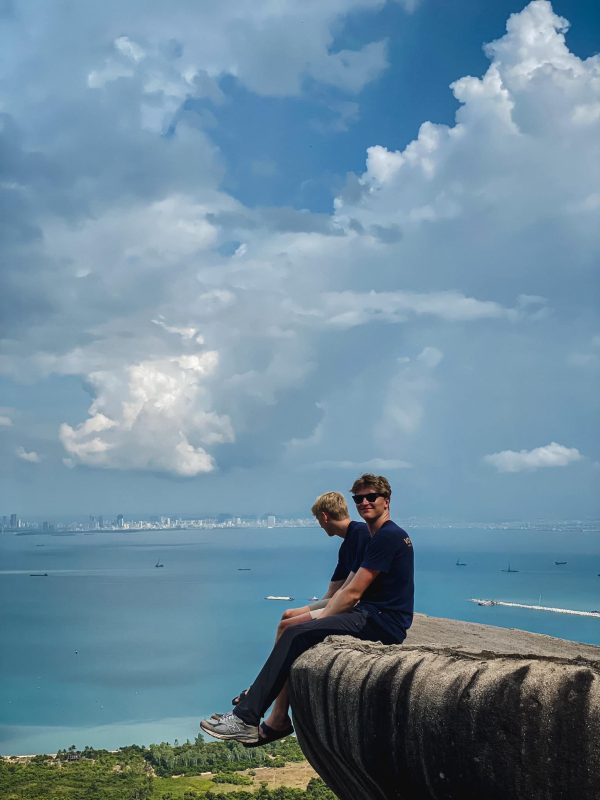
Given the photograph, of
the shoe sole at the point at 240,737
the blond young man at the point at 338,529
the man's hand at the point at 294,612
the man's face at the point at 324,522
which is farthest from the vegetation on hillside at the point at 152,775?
the shoe sole at the point at 240,737

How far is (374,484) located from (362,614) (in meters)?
0.61

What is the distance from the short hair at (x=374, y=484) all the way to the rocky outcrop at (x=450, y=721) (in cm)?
83

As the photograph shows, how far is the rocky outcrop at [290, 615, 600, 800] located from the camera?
2.46 meters

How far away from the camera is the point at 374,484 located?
4078 mm

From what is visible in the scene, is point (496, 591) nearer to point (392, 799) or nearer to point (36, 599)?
point (36, 599)

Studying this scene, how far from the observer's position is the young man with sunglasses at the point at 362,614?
3.70m

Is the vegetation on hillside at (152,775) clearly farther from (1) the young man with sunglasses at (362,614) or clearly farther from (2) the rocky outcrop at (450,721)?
(2) the rocky outcrop at (450,721)

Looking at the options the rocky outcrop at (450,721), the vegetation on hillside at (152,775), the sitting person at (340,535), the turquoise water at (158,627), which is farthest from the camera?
the turquoise water at (158,627)

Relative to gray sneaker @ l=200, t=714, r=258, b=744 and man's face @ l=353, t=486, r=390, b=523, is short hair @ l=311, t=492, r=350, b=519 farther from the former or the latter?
gray sneaker @ l=200, t=714, r=258, b=744

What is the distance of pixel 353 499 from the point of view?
4.15 meters

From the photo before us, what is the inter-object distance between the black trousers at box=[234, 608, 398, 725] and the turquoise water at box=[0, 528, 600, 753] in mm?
41030

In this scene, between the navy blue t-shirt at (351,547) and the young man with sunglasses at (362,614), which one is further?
the navy blue t-shirt at (351,547)

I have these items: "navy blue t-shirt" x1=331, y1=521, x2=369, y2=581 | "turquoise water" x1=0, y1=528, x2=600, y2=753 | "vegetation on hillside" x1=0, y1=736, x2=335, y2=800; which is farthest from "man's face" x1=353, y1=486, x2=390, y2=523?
"turquoise water" x1=0, y1=528, x2=600, y2=753

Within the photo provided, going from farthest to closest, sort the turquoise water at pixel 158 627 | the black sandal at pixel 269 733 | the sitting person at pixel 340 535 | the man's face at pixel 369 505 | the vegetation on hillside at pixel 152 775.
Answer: the turquoise water at pixel 158 627 → the vegetation on hillside at pixel 152 775 → the sitting person at pixel 340 535 → the man's face at pixel 369 505 → the black sandal at pixel 269 733
